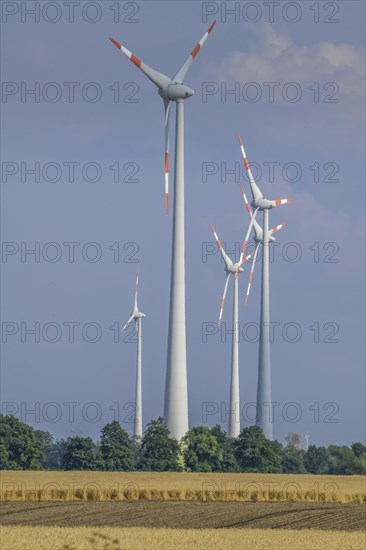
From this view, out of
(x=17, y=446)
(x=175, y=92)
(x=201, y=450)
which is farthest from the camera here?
(x=201, y=450)

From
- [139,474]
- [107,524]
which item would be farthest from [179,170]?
[107,524]

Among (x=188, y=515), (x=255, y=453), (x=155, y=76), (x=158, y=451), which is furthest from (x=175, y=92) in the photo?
(x=188, y=515)

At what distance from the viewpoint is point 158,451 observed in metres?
149

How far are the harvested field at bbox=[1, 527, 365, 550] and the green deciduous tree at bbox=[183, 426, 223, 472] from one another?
83.1m

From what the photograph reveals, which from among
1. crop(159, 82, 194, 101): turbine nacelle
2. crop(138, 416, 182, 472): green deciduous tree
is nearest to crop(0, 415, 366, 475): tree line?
crop(138, 416, 182, 472): green deciduous tree

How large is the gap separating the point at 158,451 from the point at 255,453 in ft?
56.8

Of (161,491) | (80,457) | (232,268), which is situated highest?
(232,268)

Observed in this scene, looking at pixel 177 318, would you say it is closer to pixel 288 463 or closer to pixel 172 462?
pixel 172 462

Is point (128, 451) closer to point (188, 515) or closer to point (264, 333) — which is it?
point (264, 333)

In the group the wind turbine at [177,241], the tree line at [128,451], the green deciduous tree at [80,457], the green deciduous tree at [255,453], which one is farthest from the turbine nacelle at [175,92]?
the green deciduous tree at [255,453]

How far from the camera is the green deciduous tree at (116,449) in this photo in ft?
496

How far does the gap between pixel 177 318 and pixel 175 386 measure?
730cm

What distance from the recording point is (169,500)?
9900 centimetres

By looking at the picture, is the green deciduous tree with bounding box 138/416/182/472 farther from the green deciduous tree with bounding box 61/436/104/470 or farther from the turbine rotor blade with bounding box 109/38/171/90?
the turbine rotor blade with bounding box 109/38/171/90
